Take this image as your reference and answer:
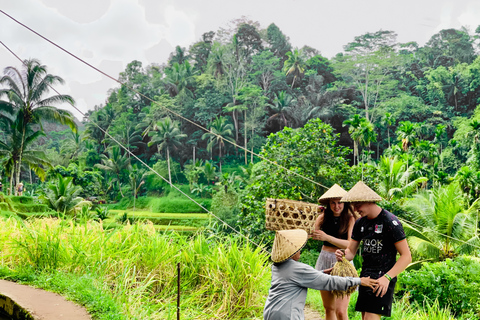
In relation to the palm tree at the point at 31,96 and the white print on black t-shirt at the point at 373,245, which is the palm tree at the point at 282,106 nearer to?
the palm tree at the point at 31,96

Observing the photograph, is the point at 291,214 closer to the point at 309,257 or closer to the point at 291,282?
the point at 291,282

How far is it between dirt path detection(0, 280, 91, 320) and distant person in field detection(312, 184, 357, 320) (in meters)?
1.79

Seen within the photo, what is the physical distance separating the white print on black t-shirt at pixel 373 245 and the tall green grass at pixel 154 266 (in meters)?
1.77

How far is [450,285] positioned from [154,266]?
15.5 feet

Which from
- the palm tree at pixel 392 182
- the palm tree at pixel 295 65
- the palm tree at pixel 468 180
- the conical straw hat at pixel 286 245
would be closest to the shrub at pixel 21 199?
the palm tree at pixel 392 182

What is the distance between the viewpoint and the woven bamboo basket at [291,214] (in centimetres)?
330

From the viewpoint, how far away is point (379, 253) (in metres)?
2.52

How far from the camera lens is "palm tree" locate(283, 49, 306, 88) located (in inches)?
1606

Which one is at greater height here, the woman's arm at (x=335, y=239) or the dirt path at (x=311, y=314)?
A: the woman's arm at (x=335, y=239)

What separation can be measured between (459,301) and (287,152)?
6.01 m

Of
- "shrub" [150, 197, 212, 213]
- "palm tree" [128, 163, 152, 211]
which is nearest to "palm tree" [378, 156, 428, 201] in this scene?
"shrub" [150, 197, 212, 213]

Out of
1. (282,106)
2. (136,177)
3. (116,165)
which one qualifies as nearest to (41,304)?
(136,177)

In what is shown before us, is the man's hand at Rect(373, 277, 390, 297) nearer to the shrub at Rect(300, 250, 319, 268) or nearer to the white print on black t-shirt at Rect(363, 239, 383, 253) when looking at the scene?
the white print on black t-shirt at Rect(363, 239, 383, 253)

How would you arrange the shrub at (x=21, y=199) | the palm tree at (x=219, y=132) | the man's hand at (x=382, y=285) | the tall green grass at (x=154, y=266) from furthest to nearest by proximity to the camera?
1. the palm tree at (x=219, y=132)
2. the shrub at (x=21, y=199)
3. the tall green grass at (x=154, y=266)
4. the man's hand at (x=382, y=285)
